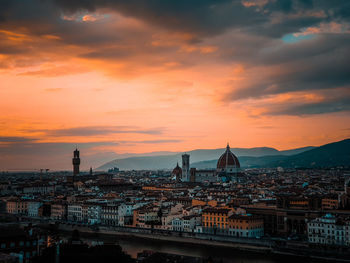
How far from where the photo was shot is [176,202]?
214ft

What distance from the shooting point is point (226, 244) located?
1719 inches

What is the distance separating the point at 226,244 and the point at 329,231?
8.66 metres

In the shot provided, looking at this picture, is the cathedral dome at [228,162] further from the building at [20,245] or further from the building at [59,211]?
the building at [20,245]

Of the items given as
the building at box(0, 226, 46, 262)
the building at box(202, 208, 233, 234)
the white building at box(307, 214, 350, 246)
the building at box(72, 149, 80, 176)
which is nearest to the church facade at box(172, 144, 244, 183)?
the building at box(72, 149, 80, 176)

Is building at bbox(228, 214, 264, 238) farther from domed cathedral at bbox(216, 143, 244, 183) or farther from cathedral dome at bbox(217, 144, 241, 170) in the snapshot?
cathedral dome at bbox(217, 144, 241, 170)

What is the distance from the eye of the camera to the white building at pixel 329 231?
40719 millimetres

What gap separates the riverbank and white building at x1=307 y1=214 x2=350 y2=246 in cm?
322

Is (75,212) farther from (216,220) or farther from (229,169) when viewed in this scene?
(229,169)

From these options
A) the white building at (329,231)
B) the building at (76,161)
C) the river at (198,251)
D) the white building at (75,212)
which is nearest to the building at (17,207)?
the white building at (75,212)

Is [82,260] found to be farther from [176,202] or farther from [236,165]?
[236,165]

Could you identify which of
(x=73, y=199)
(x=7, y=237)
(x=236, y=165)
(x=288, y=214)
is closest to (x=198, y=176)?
(x=236, y=165)

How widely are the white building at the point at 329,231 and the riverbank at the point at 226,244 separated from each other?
3.22 m

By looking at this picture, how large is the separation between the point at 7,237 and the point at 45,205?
40.3 metres

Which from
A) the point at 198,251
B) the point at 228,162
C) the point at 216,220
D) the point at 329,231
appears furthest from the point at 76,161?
the point at 329,231
